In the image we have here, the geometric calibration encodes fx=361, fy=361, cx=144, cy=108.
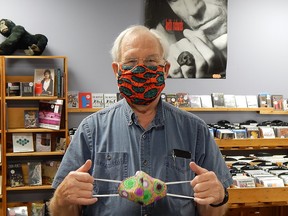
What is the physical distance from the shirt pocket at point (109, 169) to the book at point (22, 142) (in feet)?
11.3

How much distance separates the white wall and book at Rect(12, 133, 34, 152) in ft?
1.97

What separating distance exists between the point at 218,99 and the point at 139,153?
12.6ft

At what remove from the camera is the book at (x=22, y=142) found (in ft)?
15.4

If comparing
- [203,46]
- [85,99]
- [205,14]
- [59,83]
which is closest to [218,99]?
[203,46]

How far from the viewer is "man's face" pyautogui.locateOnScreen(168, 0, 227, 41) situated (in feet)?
16.8

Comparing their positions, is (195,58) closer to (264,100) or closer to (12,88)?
(264,100)

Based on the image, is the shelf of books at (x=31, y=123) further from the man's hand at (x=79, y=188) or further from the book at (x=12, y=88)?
the man's hand at (x=79, y=188)

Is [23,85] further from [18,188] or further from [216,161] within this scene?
[216,161]

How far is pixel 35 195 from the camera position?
4.98m

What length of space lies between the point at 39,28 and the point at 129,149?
12.3 ft

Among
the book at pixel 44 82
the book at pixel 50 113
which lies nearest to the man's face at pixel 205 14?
the book at pixel 44 82

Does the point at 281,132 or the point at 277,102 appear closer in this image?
the point at 281,132

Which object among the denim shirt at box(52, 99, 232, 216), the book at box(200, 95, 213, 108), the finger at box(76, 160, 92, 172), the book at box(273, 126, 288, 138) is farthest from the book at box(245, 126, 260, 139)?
the finger at box(76, 160, 92, 172)

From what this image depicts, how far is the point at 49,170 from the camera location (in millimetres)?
4867
